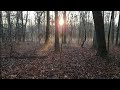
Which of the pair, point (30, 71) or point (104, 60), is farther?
point (104, 60)
